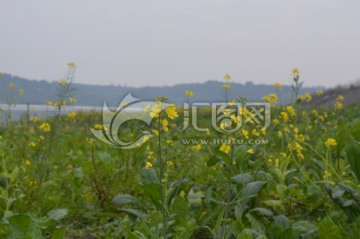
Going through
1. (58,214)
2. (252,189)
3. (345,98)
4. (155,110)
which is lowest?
(58,214)

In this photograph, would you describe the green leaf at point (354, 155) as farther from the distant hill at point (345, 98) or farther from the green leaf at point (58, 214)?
the distant hill at point (345, 98)

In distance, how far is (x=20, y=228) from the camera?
1978mm

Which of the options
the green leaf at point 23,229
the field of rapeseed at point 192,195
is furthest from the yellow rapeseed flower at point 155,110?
the green leaf at point 23,229

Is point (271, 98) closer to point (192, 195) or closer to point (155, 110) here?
point (192, 195)

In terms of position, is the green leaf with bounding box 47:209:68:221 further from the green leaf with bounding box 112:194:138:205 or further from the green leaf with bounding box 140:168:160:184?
the green leaf with bounding box 140:168:160:184

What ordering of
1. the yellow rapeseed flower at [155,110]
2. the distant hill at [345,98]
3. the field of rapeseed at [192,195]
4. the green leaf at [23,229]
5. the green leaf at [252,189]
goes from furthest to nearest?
the distant hill at [345,98]
the green leaf at [252,189]
the field of rapeseed at [192,195]
the green leaf at [23,229]
the yellow rapeseed flower at [155,110]

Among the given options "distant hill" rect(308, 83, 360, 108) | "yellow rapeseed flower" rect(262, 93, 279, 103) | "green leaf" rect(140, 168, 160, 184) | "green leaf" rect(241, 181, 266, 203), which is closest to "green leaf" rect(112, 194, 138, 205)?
"green leaf" rect(140, 168, 160, 184)

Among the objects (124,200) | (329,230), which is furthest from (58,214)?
(329,230)

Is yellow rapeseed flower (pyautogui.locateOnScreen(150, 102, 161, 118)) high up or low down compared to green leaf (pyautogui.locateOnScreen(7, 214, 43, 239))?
up

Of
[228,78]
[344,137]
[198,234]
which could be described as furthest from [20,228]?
[228,78]

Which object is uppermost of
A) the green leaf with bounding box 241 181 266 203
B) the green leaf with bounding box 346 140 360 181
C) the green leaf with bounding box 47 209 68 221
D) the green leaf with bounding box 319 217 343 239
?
the green leaf with bounding box 346 140 360 181

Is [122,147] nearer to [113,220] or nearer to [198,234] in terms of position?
[113,220]

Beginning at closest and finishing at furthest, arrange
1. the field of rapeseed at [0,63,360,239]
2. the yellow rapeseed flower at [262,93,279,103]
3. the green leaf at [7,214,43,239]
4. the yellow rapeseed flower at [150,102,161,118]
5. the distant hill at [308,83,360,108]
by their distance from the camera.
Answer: the yellow rapeseed flower at [150,102,161,118] → the green leaf at [7,214,43,239] → the field of rapeseed at [0,63,360,239] → the yellow rapeseed flower at [262,93,279,103] → the distant hill at [308,83,360,108]

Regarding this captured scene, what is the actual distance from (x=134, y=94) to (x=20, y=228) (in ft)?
4.71
